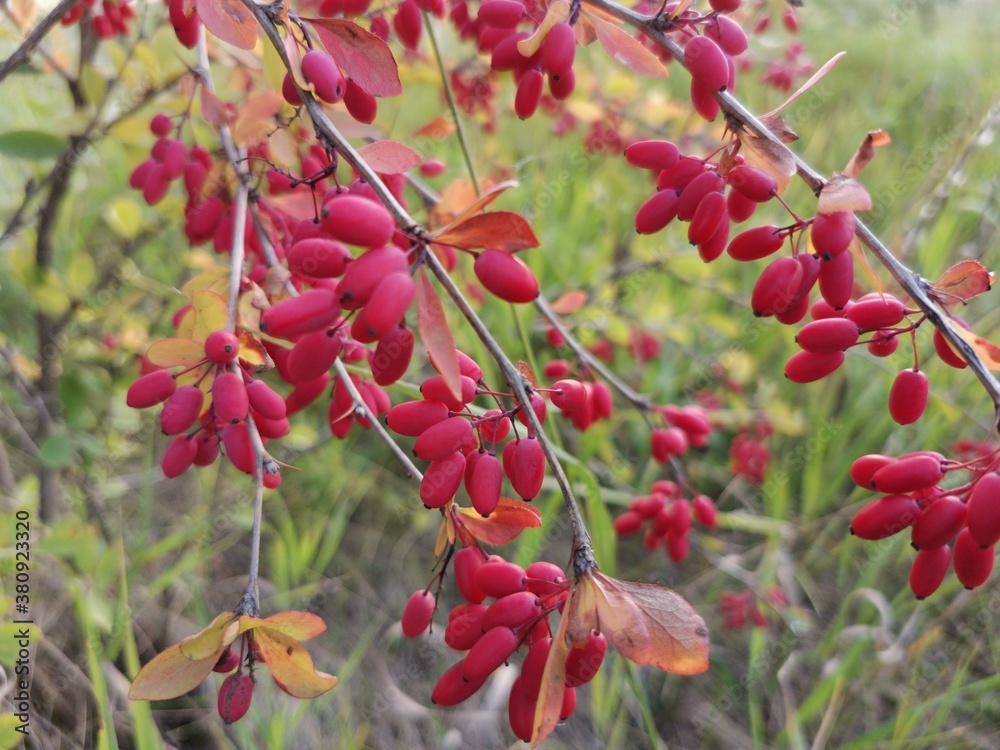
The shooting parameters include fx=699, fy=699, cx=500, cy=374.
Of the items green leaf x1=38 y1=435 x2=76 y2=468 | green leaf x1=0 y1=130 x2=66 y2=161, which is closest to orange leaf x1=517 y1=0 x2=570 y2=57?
green leaf x1=0 y1=130 x2=66 y2=161

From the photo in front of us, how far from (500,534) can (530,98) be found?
0.41 m

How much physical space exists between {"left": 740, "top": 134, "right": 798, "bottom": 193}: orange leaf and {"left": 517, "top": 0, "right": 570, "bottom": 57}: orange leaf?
0.18m

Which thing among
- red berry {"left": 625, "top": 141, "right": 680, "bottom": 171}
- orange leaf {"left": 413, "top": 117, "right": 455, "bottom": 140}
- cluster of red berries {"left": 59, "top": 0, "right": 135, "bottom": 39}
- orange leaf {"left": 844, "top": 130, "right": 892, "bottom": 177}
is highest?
cluster of red berries {"left": 59, "top": 0, "right": 135, "bottom": 39}

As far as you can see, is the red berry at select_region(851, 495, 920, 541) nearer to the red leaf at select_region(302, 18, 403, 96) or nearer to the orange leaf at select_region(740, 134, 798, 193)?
the orange leaf at select_region(740, 134, 798, 193)

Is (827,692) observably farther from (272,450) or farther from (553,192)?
(553,192)

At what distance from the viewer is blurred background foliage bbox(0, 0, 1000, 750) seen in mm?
1139

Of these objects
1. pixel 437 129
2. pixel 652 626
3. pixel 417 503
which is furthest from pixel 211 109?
pixel 417 503

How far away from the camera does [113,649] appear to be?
1106mm

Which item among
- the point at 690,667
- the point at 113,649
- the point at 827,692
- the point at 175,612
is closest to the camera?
the point at 690,667

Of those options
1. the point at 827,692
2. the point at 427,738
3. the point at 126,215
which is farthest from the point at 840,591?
the point at 126,215

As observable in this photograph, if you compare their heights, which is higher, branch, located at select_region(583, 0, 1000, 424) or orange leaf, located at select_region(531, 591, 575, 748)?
branch, located at select_region(583, 0, 1000, 424)

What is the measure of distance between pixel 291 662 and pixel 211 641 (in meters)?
0.06

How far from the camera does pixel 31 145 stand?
3.15ft

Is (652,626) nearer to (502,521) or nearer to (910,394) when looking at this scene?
(502,521)
